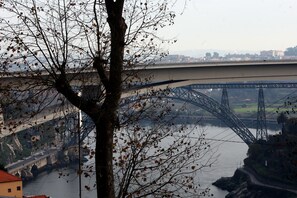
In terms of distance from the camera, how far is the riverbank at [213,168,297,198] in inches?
690

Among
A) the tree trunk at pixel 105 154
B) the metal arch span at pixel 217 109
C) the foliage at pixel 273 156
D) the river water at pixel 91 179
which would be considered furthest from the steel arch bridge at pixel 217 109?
the tree trunk at pixel 105 154

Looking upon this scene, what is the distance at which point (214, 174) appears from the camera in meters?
21.7

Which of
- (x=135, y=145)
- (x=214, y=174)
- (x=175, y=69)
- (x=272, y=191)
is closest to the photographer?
(x=135, y=145)

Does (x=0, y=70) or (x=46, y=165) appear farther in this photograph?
(x=46, y=165)

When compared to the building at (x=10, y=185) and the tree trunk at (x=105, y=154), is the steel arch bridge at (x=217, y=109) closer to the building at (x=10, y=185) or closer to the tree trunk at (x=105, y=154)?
the building at (x=10, y=185)

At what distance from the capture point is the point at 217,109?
25.6 m

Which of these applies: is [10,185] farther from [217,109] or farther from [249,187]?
[217,109]

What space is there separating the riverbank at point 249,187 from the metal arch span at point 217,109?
11.2 feet

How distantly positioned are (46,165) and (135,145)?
23175 mm

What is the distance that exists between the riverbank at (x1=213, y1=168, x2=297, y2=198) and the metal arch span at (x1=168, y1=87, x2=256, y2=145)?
11.2 ft

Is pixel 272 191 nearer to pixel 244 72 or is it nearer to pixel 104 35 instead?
pixel 244 72

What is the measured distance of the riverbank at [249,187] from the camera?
17531 millimetres

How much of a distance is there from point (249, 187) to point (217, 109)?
716 centimetres

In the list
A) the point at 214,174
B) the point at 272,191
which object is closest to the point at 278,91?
the point at 214,174
